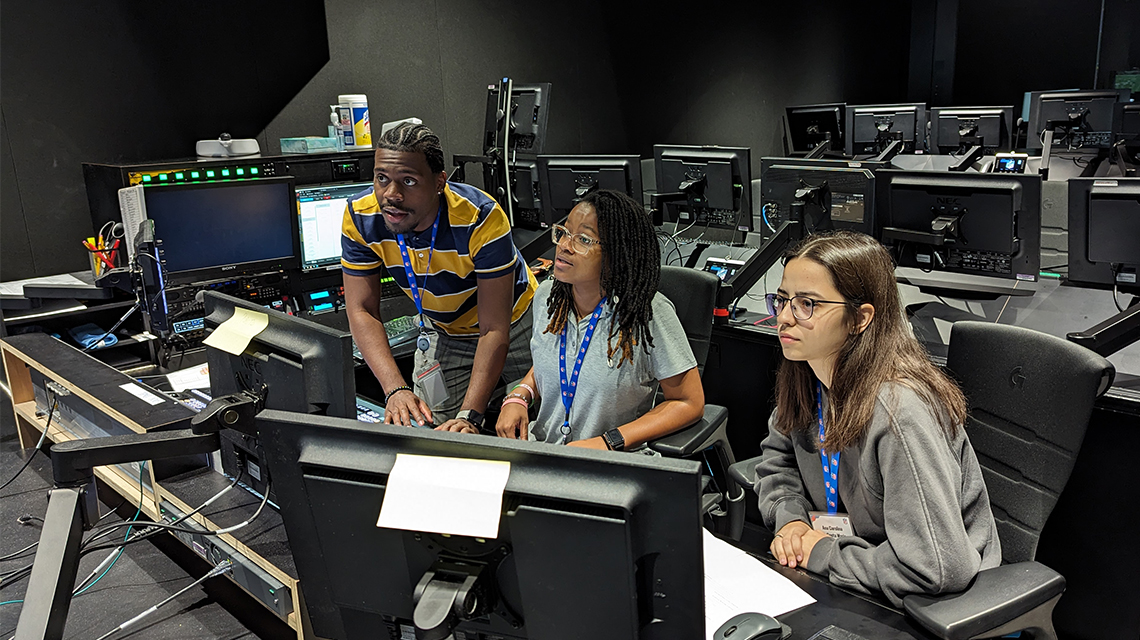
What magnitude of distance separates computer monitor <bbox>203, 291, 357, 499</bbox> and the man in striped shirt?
0.46m

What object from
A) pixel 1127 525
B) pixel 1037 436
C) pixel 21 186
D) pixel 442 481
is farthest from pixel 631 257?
pixel 21 186

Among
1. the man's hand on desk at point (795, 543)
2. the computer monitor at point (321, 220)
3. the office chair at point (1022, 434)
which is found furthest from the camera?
the computer monitor at point (321, 220)

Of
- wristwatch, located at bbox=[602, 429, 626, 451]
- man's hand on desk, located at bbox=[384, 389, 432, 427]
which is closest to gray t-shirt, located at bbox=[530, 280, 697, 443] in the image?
wristwatch, located at bbox=[602, 429, 626, 451]

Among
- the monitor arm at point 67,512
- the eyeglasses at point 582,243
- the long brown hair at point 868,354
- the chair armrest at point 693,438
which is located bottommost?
the chair armrest at point 693,438

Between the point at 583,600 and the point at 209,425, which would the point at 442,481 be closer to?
the point at 583,600

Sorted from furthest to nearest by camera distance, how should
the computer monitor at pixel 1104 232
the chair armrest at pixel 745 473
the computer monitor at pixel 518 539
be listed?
the computer monitor at pixel 1104 232 → the chair armrest at pixel 745 473 → the computer monitor at pixel 518 539

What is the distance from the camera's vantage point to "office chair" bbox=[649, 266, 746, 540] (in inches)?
76.6

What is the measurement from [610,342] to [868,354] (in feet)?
2.31

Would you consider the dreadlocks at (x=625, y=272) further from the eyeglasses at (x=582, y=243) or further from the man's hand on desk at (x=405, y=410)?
the man's hand on desk at (x=405, y=410)

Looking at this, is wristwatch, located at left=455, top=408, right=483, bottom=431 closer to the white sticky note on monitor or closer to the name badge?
the white sticky note on monitor

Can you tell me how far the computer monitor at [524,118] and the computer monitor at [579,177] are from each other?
0.15 metres

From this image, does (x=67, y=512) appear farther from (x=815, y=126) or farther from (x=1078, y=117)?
(x=1078, y=117)

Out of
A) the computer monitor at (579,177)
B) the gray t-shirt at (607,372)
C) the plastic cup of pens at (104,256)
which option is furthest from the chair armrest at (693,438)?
the plastic cup of pens at (104,256)

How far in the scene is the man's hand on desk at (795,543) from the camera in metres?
1.39
